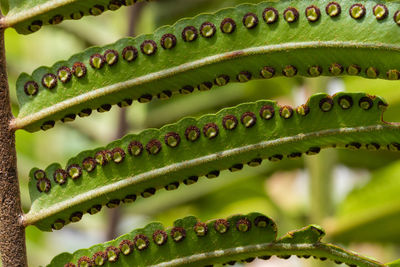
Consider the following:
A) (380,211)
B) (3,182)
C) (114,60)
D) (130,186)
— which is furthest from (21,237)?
(380,211)

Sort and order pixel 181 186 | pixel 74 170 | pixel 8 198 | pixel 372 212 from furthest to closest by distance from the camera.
→ pixel 181 186, pixel 372 212, pixel 74 170, pixel 8 198

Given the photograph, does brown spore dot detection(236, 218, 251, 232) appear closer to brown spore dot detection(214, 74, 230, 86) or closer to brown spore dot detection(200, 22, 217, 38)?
→ brown spore dot detection(214, 74, 230, 86)

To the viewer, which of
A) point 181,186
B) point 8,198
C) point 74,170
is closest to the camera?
point 8,198

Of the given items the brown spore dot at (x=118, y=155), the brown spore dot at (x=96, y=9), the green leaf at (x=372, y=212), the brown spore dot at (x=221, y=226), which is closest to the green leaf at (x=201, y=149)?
the brown spore dot at (x=118, y=155)

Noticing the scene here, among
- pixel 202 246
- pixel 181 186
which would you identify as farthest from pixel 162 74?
pixel 181 186

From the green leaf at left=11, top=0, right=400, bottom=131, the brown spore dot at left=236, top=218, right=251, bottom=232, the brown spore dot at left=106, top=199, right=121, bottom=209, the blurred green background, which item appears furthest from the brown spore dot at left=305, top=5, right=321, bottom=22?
the blurred green background

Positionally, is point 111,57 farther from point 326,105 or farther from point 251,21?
point 326,105
